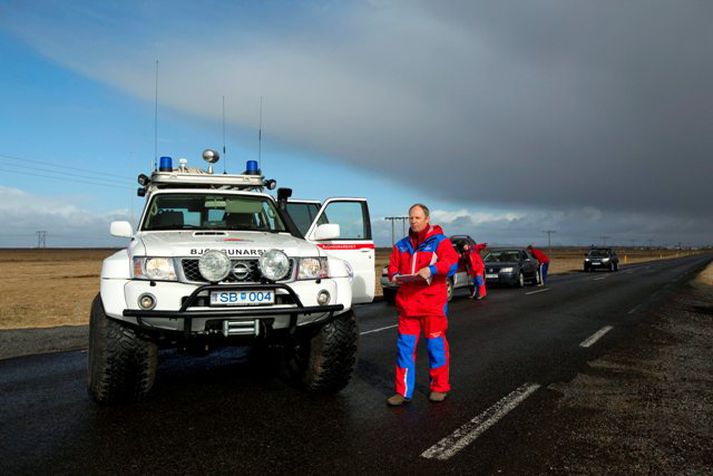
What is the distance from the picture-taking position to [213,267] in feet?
14.5

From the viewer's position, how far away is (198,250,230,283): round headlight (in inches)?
174

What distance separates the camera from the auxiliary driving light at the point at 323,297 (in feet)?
15.5

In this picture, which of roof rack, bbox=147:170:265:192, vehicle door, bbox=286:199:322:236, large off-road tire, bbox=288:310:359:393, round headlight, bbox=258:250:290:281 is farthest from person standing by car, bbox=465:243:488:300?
round headlight, bbox=258:250:290:281

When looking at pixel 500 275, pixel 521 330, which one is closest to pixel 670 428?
pixel 521 330

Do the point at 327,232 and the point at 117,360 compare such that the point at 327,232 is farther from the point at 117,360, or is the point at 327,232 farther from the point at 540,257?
the point at 540,257

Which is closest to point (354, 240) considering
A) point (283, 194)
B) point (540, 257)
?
point (283, 194)

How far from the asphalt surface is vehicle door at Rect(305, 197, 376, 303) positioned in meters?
0.97

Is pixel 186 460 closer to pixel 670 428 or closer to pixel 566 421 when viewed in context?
pixel 566 421

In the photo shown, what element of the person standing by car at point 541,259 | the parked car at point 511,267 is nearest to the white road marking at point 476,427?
the parked car at point 511,267

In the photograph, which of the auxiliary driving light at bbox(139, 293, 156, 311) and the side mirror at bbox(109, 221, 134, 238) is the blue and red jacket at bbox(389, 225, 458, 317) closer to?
the auxiliary driving light at bbox(139, 293, 156, 311)

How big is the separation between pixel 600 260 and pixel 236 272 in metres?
36.6

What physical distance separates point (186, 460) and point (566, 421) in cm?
301

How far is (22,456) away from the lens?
12.2ft

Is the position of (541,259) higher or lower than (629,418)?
higher
